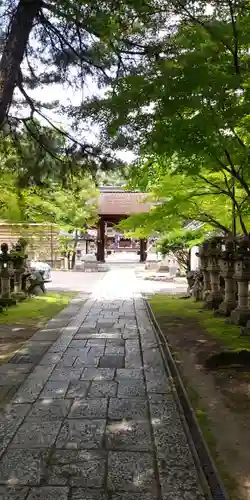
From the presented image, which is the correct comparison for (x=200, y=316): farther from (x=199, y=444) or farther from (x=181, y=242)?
(x=199, y=444)

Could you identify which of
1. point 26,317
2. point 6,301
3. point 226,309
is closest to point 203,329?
point 226,309

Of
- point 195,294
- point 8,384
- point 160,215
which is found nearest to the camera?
point 8,384

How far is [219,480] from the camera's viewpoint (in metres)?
3.06

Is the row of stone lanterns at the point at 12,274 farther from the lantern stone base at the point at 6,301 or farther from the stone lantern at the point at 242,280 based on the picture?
the stone lantern at the point at 242,280

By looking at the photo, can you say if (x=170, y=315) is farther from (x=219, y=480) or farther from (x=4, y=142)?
(x=219, y=480)

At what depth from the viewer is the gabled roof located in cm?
3412

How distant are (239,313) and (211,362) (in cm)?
340

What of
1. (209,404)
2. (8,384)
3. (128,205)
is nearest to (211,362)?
(209,404)

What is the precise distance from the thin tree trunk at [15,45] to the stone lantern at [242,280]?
203 inches

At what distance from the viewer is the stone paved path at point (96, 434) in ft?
9.47

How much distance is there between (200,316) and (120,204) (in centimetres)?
2484

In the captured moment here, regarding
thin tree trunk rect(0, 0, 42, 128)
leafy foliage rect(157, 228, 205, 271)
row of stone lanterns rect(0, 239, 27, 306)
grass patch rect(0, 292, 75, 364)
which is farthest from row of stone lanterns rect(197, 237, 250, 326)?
row of stone lanterns rect(0, 239, 27, 306)

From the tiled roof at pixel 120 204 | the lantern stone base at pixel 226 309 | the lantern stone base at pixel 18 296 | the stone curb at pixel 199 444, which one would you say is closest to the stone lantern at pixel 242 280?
the lantern stone base at pixel 226 309

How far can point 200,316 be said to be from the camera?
10.9 metres
